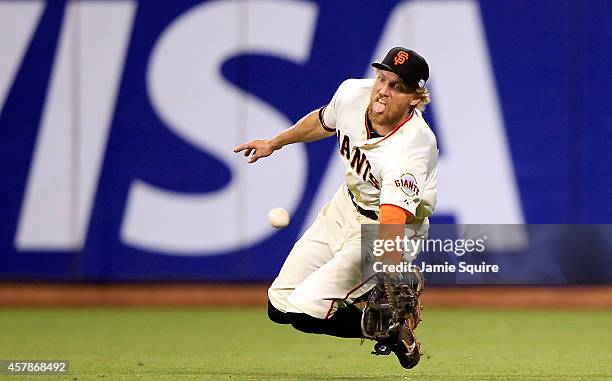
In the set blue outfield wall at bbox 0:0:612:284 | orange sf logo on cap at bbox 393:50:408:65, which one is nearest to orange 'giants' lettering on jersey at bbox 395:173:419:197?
orange sf logo on cap at bbox 393:50:408:65

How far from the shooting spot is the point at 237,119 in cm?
1162

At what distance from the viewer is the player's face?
20.9ft

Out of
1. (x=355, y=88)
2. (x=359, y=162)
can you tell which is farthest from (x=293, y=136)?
(x=359, y=162)

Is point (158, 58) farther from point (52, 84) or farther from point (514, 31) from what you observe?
point (514, 31)

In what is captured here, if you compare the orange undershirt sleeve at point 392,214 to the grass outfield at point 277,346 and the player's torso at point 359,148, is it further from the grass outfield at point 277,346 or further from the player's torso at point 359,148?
the grass outfield at point 277,346

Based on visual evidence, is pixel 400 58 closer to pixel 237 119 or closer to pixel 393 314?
pixel 393 314

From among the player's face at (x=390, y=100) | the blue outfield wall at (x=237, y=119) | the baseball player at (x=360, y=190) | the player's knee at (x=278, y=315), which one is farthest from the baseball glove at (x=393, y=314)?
the blue outfield wall at (x=237, y=119)

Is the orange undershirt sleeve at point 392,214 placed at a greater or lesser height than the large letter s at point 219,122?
greater

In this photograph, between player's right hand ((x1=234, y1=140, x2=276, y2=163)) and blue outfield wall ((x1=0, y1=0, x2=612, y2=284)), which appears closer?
player's right hand ((x1=234, y1=140, x2=276, y2=163))

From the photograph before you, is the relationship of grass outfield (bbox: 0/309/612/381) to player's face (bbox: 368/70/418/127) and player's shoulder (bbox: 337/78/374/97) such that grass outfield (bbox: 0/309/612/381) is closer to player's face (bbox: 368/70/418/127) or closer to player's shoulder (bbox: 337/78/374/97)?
player's face (bbox: 368/70/418/127)

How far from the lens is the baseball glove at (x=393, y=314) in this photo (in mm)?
6324

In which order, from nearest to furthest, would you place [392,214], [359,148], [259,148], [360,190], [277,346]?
[392,214], [359,148], [360,190], [259,148], [277,346]

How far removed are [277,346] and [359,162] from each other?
241 cm

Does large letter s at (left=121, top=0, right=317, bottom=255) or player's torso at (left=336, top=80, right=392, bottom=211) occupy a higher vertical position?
player's torso at (left=336, top=80, right=392, bottom=211)
